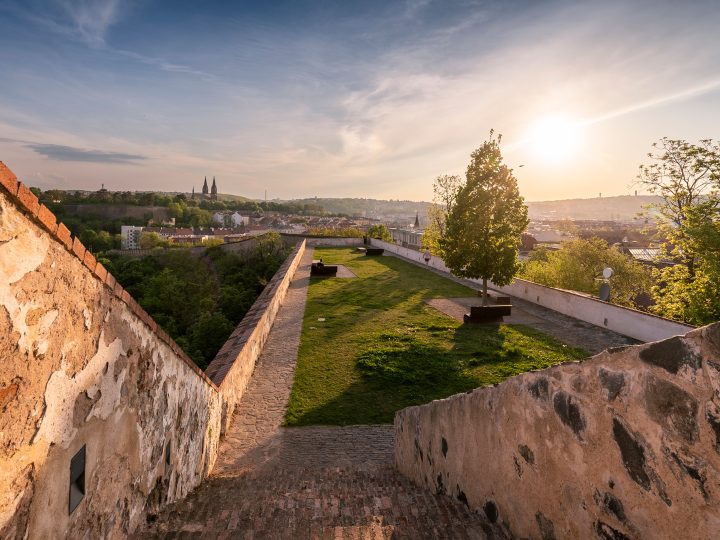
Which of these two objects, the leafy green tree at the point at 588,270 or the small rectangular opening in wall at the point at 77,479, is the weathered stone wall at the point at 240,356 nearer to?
the small rectangular opening in wall at the point at 77,479

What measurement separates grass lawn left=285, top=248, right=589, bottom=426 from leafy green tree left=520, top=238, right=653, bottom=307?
1030cm

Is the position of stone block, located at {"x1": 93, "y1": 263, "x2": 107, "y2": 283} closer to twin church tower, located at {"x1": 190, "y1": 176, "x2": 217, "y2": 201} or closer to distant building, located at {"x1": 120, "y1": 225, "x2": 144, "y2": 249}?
distant building, located at {"x1": 120, "y1": 225, "x2": 144, "y2": 249}

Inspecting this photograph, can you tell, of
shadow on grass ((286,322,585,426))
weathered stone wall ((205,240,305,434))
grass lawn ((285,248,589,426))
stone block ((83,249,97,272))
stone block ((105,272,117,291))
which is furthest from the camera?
grass lawn ((285,248,589,426))

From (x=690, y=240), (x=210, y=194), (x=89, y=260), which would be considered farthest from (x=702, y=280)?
(x=210, y=194)

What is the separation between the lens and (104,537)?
8.23 ft

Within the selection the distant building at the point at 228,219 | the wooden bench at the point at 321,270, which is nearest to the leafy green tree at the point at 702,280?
the wooden bench at the point at 321,270

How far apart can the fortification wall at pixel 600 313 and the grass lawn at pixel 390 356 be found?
6.75ft

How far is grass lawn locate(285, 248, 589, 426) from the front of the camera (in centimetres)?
738

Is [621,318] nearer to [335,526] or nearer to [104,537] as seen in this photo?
[335,526]

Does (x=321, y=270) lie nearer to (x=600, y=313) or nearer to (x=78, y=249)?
(x=600, y=313)

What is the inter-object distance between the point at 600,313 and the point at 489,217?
4.26 metres

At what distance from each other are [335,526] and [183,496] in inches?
64.4

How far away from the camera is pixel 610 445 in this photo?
1.99 metres

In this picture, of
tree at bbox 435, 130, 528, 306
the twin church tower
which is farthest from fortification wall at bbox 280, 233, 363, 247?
the twin church tower
